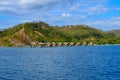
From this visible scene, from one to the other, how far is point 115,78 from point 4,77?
25.6m

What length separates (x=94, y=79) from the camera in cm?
6538

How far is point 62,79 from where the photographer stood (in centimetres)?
6538

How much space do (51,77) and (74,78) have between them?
5421 millimetres

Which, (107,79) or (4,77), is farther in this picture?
(4,77)

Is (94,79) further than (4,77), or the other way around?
(4,77)

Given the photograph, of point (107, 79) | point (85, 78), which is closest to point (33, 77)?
point (85, 78)

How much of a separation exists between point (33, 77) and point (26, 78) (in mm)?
2160

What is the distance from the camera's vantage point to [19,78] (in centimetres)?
6712

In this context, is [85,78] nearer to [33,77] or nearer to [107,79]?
[107,79]

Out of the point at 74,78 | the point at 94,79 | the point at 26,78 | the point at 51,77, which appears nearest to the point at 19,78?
the point at 26,78

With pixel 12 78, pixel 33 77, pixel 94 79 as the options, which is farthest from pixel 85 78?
pixel 12 78

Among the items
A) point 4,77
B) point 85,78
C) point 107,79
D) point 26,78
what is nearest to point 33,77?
point 26,78

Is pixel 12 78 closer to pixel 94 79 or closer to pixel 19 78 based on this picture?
pixel 19 78

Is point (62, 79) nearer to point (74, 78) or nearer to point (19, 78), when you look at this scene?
point (74, 78)
